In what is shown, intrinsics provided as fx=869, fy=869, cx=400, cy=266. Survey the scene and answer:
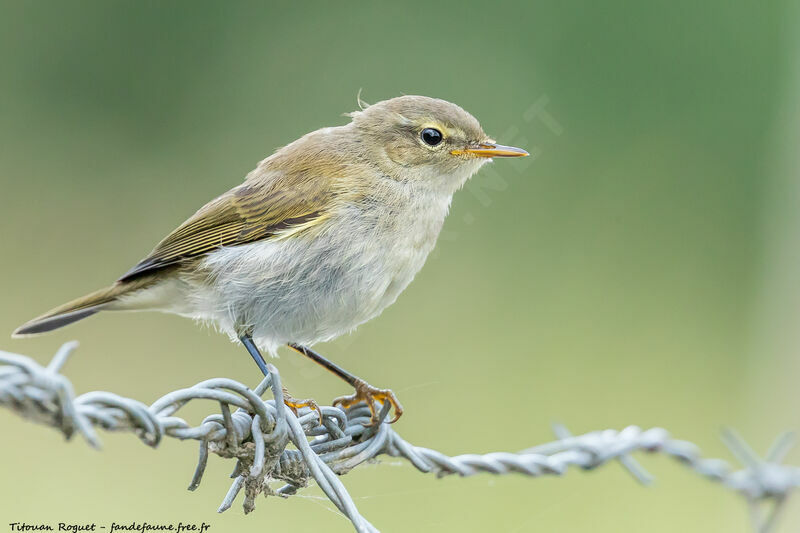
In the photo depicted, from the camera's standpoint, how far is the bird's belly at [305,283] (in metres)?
3.20

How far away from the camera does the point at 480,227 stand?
22.7 ft

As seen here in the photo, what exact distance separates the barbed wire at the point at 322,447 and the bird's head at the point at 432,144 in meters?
1.37

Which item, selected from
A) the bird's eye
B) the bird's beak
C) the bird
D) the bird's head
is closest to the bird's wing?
the bird

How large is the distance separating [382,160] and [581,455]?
170 cm

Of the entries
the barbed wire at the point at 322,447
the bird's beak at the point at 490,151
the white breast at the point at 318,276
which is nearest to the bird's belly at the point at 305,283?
the white breast at the point at 318,276

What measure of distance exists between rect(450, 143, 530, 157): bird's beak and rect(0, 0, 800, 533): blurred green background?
4.30 ft

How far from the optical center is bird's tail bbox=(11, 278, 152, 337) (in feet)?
11.4

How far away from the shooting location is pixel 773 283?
5.99m

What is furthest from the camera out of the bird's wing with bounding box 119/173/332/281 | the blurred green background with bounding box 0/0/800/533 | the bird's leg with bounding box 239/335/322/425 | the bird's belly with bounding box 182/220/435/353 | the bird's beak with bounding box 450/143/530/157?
the blurred green background with bounding box 0/0/800/533

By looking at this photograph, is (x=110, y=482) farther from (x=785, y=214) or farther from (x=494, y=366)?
(x=785, y=214)

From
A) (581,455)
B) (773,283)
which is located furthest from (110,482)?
(773,283)

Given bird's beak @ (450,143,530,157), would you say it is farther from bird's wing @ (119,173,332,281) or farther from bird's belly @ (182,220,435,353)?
bird's wing @ (119,173,332,281)

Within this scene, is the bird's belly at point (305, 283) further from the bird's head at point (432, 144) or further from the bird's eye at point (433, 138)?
the bird's eye at point (433, 138)

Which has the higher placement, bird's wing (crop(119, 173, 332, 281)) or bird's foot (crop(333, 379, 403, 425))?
bird's wing (crop(119, 173, 332, 281))
